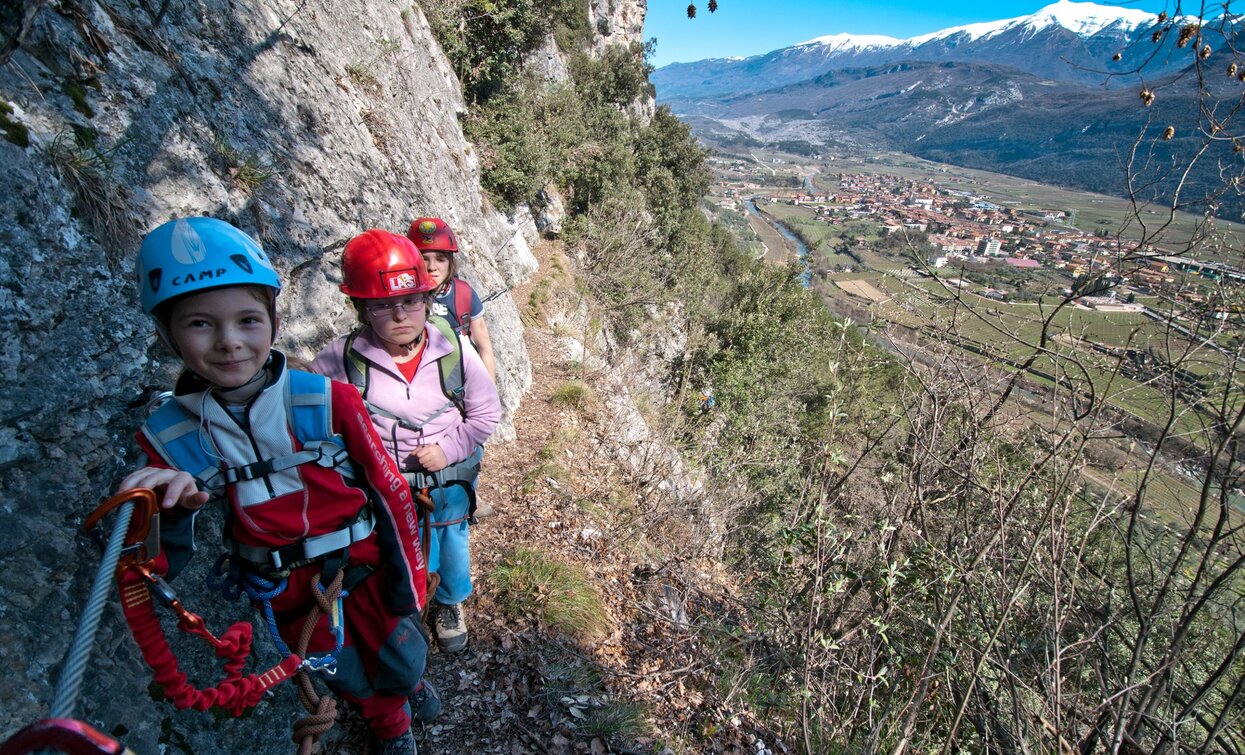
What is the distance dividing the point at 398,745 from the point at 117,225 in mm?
2788

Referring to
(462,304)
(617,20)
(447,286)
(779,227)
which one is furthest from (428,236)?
(779,227)

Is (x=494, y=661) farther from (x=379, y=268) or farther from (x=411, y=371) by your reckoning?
(x=379, y=268)

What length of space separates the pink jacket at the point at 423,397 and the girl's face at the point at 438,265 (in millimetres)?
1108

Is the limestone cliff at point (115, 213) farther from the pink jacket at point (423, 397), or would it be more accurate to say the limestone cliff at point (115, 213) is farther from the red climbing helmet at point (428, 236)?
the red climbing helmet at point (428, 236)

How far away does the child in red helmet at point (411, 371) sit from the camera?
2510 mm

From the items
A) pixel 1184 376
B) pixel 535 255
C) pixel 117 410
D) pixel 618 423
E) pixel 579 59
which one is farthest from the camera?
pixel 579 59

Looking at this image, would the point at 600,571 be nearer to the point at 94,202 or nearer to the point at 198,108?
the point at 94,202

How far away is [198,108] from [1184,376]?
6.46 metres

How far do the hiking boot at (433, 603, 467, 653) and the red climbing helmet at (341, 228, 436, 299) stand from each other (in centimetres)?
210

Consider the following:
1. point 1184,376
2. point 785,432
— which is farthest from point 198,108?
point 785,432

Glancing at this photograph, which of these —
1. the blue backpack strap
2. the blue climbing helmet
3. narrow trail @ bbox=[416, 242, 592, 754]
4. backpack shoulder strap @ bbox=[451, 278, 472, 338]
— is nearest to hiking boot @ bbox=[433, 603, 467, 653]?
narrow trail @ bbox=[416, 242, 592, 754]

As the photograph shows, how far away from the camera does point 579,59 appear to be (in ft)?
72.2

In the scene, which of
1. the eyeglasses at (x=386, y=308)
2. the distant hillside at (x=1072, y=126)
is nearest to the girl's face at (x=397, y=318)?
the eyeglasses at (x=386, y=308)

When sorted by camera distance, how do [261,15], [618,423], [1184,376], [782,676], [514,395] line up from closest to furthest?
[1184,376]
[782,676]
[261,15]
[514,395]
[618,423]
